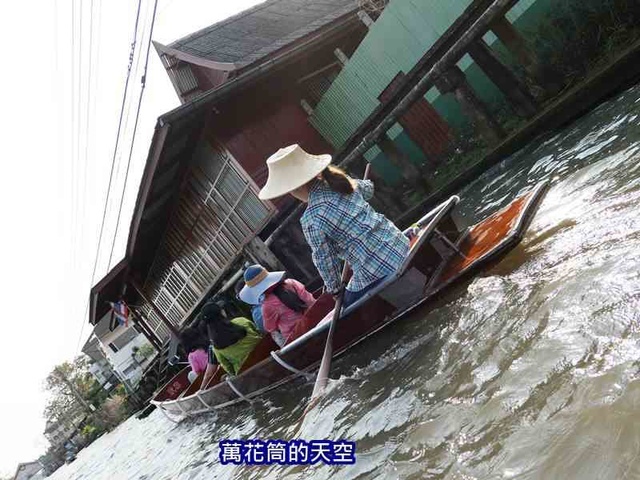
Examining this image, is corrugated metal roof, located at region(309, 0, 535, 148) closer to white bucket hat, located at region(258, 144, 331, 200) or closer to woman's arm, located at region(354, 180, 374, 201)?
woman's arm, located at region(354, 180, 374, 201)

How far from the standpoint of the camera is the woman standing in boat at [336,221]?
461 centimetres

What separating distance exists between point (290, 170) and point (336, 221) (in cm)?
62

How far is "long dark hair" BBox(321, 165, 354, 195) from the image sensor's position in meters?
4.54

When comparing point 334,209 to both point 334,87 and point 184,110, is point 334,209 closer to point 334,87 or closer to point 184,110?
point 184,110

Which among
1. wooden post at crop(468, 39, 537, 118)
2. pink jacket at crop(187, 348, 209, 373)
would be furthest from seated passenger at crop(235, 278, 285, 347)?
wooden post at crop(468, 39, 537, 118)

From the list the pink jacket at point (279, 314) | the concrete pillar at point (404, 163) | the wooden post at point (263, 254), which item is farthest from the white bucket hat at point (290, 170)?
the wooden post at point (263, 254)

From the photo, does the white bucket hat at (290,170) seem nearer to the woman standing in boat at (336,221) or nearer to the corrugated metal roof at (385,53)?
the woman standing in boat at (336,221)

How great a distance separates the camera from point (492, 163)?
882cm

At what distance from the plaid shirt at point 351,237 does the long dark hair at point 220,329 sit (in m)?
2.92

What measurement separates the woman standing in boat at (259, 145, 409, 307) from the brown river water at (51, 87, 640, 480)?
69 centimetres

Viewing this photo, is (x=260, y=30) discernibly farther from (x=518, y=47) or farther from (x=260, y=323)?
(x=260, y=323)

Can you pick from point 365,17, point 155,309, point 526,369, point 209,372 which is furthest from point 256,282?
point 365,17

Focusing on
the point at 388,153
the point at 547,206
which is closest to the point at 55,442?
the point at 388,153

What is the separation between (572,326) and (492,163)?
632cm
